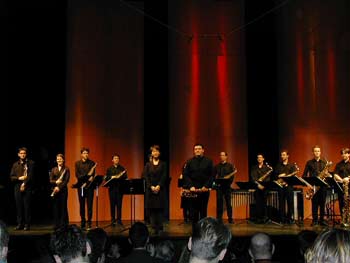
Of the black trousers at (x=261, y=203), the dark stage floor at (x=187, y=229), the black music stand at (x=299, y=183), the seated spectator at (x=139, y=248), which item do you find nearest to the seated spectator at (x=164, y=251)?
the seated spectator at (x=139, y=248)

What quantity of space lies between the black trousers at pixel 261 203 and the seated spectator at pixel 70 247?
1070 centimetres

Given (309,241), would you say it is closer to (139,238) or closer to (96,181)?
(139,238)

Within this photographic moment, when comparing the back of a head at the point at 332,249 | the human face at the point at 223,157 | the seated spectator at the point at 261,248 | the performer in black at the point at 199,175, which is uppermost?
the human face at the point at 223,157

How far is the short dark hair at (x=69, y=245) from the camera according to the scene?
2977mm

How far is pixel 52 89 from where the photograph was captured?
47.6ft

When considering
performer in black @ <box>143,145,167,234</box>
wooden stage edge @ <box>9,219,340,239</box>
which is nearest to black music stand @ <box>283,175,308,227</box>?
wooden stage edge @ <box>9,219,340,239</box>

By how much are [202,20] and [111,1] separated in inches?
101

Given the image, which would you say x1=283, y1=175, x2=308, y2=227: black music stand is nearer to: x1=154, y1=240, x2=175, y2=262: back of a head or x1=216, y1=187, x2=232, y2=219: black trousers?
x1=216, y1=187, x2=232, y2=219: black trousers

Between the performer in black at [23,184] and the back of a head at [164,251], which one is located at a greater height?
the performer in black at [23,184]

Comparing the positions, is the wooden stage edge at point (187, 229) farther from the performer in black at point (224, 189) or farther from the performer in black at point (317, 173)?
the performer in black at point (224, 189)

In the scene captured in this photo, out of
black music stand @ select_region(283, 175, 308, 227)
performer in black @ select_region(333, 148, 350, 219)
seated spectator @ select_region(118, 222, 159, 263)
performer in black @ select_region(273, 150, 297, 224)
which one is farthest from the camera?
performer in black @ select_region(273, 150, 297, 224)

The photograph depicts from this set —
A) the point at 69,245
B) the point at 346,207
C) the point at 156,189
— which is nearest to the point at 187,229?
the point at 156,189

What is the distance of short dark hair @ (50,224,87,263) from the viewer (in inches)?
117

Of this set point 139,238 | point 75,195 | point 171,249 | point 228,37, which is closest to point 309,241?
point 171,249
